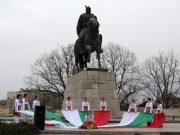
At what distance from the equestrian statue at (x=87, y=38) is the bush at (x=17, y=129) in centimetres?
982

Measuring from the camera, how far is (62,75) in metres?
56.0

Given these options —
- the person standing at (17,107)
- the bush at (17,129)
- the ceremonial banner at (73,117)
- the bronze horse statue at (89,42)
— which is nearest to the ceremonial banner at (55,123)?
the ceremonial banner at (73,117)

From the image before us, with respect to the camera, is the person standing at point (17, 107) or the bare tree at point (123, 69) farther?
the bare tree at point (123, 69)

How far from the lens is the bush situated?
12.8 m

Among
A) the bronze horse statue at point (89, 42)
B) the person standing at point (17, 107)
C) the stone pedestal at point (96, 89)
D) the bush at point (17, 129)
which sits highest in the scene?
the bronze horse statue at point (89, 42)

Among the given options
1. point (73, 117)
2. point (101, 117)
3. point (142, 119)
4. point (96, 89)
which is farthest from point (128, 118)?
point (96, 89)

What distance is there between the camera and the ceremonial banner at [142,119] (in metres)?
18.0

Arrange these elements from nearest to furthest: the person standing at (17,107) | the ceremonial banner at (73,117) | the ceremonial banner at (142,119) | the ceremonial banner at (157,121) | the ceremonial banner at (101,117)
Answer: the ceremonial banner at (157,121), the person standing at (17,107), the ceremonial banner at (142,119), the ceremonial banner at (73,117), the ceremonial banner at (101,117)

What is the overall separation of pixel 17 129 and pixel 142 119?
271 inches

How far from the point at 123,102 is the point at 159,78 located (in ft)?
25.1

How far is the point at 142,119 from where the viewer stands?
18.0 m

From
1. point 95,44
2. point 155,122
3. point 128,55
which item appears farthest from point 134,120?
point 128,55

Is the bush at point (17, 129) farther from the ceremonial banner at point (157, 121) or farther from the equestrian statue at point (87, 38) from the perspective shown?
the equestrian statue at point (87, 38)

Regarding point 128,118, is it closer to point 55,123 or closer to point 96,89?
point 55,123
